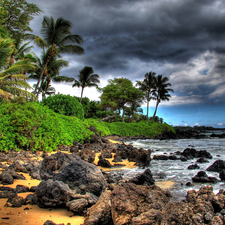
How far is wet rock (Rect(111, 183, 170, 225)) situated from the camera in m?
1.99

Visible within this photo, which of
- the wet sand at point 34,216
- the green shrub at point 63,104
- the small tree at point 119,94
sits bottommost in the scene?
the wet sand at point 34,216

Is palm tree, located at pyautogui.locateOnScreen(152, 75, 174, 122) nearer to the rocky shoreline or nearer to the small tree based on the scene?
the small tree

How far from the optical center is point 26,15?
19469mm

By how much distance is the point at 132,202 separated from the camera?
214 cm

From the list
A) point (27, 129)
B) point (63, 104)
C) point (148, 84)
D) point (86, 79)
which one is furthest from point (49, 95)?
point (148, 84)

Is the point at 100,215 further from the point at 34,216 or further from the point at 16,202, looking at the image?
the point at 16,202

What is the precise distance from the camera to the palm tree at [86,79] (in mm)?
32928

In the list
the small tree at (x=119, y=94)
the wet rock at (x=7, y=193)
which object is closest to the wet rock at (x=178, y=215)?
the wet rock at (x=7, y=193)

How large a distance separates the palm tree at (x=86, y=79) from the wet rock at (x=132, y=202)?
3211 cm

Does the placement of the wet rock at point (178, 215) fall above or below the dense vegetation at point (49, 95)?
below

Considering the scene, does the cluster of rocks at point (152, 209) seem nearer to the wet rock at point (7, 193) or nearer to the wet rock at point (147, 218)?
the wet rock at point (147, 218)

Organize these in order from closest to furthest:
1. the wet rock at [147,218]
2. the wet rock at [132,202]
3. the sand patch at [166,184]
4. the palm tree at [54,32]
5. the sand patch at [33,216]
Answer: the wet rock at [147,218]
the wet rock at [132,202]
the sand patch at [33,216]
the sand patch at [166,184]
the palm tree at [54,32]

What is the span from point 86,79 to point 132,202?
32.7m

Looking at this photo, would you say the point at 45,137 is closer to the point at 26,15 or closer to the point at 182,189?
the point at 182,189
